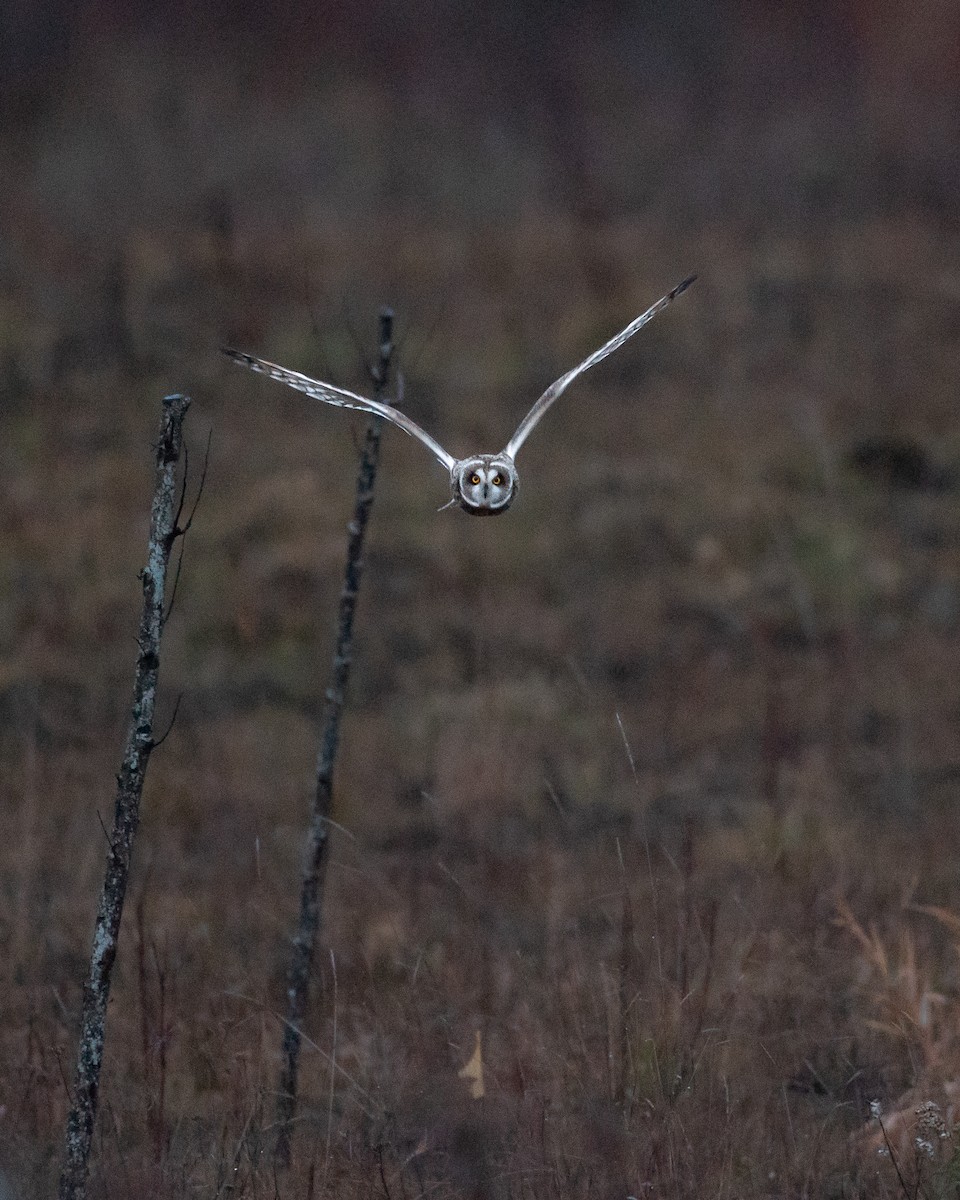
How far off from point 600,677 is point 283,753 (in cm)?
196

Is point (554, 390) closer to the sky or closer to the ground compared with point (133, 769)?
closer to the sky

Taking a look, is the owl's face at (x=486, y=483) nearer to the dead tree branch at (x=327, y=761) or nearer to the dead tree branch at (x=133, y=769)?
the dead tree branch at (x=133, y=769)

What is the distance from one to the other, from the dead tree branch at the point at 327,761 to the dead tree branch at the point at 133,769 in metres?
0.88

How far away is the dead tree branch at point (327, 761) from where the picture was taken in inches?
146

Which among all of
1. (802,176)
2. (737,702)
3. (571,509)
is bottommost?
(737,702)

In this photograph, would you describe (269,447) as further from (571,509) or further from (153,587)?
(153,587)

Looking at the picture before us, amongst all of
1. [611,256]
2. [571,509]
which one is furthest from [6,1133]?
[611,256]

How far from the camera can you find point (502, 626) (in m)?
8.70

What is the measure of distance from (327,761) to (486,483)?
186 centimetres

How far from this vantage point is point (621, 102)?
50.5 feet

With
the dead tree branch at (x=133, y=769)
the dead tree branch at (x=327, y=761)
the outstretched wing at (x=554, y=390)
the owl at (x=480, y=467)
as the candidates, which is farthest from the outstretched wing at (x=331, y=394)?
the dead tree branch at (x=327, y=761)

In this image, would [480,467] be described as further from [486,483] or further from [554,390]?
[554,390]

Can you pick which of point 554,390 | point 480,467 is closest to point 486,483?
point 480,467

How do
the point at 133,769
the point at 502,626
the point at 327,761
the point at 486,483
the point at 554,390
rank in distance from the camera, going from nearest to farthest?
the point at 486,483 → the point at 554,390 → the point at 133,769 → the point at 327,761 → the point at 502,626
